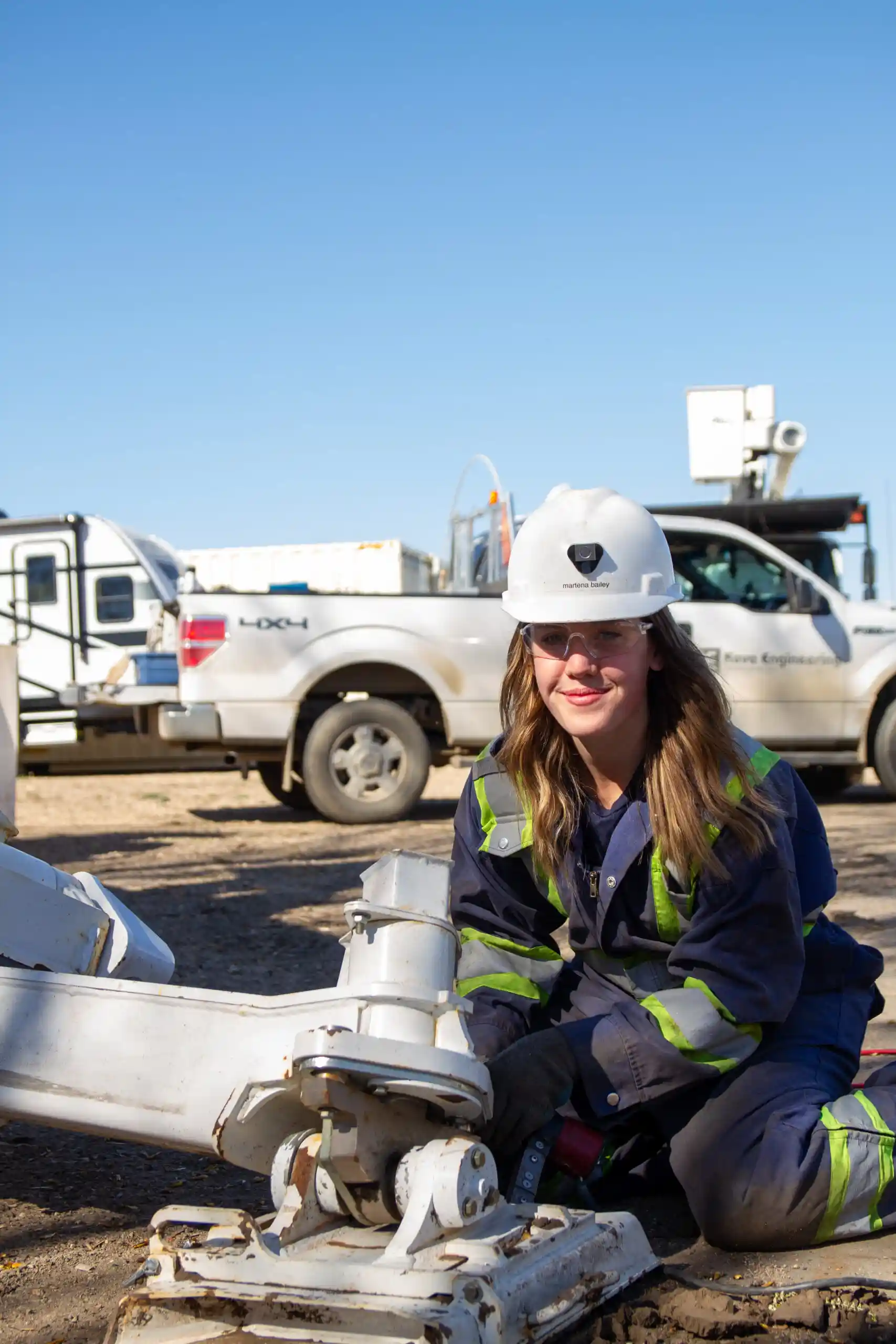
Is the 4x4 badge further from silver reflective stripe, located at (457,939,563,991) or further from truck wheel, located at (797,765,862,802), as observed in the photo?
truck wheel, located at (797,765,862,802)

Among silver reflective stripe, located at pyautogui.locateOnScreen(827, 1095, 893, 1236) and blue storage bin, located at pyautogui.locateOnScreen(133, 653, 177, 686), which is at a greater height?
blue storage bin, located at pyautogui.locateOnScreen(133, 653, 177, 686)

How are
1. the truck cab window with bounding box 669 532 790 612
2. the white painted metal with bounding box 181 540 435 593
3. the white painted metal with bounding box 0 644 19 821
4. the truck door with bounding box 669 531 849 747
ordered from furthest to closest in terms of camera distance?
the white painted metal with bounding box 181 540 435 593 < the truck cab window with bounding box 669 532 790 612 < the truck door with bounding box 669 531 849 747 < the white painted metal with bounding box 0 644 19 821

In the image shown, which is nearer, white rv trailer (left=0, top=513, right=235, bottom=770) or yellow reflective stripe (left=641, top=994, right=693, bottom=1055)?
yellow reflective stripe (left=641, top=994, right=693, bottom=1055)

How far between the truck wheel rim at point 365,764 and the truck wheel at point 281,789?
2.64ft

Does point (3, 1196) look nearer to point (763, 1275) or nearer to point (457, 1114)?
point (457, 1114)

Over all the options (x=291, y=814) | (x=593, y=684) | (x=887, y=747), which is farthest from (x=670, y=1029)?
(x=291, y=814)

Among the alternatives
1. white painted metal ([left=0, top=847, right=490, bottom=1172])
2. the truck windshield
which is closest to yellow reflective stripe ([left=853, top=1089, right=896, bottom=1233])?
white painted metal ([left=0, top=847, right=490, bottom=1172])

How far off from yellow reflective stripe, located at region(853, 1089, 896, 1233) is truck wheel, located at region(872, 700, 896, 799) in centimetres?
745

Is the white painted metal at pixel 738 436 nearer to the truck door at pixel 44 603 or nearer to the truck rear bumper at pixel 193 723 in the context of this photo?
the truck rear bumper at pixel 193 723

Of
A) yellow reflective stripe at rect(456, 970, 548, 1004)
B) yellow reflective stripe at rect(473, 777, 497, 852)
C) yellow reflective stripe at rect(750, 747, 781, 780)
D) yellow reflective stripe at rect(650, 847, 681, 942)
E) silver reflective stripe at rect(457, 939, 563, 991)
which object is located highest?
yellow reflective stripe at rect(750, 747, 781, 780)

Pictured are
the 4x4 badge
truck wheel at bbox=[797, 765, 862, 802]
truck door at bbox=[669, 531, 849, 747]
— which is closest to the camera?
the 4x4 badge

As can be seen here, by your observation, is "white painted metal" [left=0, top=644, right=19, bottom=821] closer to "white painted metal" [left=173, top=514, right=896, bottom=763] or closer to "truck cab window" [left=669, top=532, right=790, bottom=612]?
"white painted metal" [left=173, top=514, right=896, bottom=763]

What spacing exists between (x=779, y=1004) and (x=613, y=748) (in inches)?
22.8

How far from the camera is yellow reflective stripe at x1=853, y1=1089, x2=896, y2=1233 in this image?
2.62 meters
